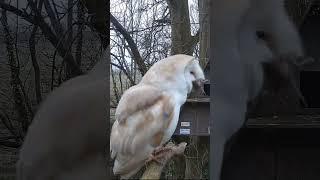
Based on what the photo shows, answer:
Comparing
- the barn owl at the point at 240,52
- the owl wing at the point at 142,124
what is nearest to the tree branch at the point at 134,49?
the owl wing at the point at 142,124

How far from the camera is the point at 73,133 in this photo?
4.57 metres

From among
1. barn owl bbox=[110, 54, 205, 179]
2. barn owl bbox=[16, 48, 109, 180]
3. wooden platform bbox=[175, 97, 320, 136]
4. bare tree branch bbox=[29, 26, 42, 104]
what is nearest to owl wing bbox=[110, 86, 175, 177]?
barn owl bbox=[110, 54, 205, 179]

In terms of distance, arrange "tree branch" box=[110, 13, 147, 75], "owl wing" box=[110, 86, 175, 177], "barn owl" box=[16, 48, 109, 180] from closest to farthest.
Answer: "owl wing" box=[110, 86, 175, 177] → "tree branch" box=[110, 13, 147, 75] → "barn owl" box=[16, 48, 109, 180]

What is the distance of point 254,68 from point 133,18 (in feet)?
3.62

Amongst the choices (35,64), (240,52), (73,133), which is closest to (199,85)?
(240,52)

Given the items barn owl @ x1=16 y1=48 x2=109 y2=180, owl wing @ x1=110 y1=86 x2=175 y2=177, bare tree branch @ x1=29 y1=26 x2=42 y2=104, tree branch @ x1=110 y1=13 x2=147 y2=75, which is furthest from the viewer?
bare tree branch @ x1=29 y1=26 x2=42 y2=104

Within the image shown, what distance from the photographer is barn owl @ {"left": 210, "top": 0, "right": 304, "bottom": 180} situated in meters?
4.43

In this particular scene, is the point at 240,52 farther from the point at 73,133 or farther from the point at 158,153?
the point at 73,133

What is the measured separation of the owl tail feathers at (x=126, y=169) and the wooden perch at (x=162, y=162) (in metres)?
0.08

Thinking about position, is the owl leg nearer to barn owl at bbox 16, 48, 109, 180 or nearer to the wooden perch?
the wooden perch

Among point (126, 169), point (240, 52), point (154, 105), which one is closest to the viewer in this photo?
point (154, 105)

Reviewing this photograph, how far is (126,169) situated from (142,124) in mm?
421

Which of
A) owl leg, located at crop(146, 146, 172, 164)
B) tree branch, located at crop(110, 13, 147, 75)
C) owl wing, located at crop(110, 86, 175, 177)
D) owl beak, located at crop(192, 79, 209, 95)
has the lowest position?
owl leg, located at crop(146, 146, 172, 164)

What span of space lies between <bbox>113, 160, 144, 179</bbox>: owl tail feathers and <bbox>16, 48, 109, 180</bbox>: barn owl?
0.16 metres
